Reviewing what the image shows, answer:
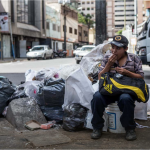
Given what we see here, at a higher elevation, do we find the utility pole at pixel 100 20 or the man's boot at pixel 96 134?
the utility pole at pixel 100 20

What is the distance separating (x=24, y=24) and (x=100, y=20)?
3620 centimetres

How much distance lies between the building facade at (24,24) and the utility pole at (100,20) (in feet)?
88.9

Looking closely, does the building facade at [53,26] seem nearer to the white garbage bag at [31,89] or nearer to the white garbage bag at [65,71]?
the white garbage bag at [65,71]

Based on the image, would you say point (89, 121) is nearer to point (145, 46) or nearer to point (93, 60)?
point (93, 60)

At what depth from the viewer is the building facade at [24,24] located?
115ft

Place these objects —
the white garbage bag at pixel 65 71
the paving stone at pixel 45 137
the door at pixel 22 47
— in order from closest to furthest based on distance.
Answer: the paving stone at pixel 45 137 → the white garbage bag at pixel 65 71 → the door at pixel 22 47

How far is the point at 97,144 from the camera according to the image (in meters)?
3.44

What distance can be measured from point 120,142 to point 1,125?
1.91 meters

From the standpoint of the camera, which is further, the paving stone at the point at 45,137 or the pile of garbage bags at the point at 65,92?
the pile of garbage bags at the point at 65,92

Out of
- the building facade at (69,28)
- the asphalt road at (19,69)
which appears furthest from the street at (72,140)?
the building facade at (69,28)

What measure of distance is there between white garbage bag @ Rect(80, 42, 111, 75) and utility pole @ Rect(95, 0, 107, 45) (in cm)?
71

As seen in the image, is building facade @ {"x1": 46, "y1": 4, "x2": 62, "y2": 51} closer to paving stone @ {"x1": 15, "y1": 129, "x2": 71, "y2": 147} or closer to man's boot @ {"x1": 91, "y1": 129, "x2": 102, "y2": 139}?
paving stone @ {"x1": 15, "y1": 129, "x2": 71, "y2": 147}

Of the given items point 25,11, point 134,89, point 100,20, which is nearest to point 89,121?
point 134,89

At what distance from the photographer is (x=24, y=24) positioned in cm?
4109
